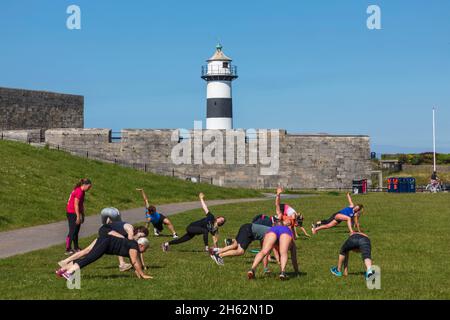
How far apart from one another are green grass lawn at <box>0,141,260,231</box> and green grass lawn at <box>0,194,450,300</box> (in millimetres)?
8447

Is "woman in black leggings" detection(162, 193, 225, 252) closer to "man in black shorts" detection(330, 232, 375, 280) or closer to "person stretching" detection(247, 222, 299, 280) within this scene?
"person stretching" detection(247, 222, 299, 280)

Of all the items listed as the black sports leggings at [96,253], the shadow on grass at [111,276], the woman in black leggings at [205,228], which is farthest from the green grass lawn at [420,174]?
the black sports leggings at [96,253]

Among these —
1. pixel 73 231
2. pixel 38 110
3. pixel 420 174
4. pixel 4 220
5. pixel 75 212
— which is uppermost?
pixel 38 110

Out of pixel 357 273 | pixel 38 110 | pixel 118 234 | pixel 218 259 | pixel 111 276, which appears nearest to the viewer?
pixel 118 234

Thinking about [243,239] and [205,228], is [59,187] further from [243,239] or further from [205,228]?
[243,239]

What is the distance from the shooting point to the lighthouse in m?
70.3

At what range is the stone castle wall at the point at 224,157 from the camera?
61.3 metres

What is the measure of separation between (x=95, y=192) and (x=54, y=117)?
110 feet

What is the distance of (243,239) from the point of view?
15.1 m

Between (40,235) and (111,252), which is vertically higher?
(111,252)

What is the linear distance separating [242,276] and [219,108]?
57153 millimetres

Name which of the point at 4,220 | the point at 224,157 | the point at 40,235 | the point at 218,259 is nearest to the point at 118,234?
the point at 218,259

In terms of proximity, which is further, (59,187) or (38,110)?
(38,110)

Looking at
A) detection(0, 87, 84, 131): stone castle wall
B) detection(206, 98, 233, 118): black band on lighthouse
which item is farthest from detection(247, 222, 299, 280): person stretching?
detection(206, 98, 233, 118): black band on lighthouse
